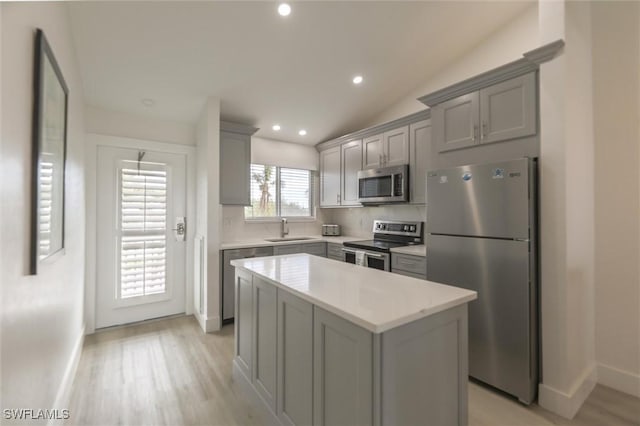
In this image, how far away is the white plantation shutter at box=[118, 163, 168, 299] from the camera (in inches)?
133

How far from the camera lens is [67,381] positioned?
2.06 metres

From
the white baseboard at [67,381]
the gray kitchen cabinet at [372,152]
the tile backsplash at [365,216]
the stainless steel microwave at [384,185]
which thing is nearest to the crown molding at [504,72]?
the stainless steel microwave at [384,185]

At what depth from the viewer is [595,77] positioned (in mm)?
2406

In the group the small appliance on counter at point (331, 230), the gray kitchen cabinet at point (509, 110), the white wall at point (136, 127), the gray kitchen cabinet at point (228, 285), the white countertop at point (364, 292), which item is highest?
the white wall at point (136, 127)

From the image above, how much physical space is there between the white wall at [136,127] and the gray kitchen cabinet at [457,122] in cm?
301

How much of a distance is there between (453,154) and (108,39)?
9.99 feet

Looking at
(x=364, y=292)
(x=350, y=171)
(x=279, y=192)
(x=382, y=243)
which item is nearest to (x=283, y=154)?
(x=279, y=192)

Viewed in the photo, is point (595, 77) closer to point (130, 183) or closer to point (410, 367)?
point (410, 367)

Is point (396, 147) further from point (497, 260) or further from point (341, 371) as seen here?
point (341, 371)

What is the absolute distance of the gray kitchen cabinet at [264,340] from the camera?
5.86 feet

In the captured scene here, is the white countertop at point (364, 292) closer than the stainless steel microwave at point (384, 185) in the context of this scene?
Yes

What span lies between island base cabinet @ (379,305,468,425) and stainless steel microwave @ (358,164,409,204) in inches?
86.4

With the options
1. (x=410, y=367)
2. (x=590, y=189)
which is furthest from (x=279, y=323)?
(x=590, y=189)

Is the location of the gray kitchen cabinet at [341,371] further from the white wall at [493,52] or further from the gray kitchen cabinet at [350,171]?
the white wall at [493,52]
